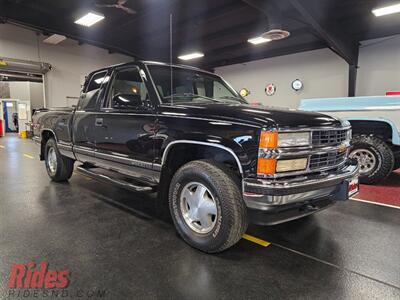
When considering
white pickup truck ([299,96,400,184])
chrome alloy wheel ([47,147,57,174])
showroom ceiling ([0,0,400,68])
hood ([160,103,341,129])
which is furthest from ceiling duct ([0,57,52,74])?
white pickup truck ([299,96,400,184])

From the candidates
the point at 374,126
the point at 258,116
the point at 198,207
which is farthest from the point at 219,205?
the point at 374,126

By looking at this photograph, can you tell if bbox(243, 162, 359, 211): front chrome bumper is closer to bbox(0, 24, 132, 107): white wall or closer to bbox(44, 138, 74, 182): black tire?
Answer: bbox(44, 138, 74, 182): black tire

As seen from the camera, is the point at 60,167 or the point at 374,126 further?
the point at 374,126

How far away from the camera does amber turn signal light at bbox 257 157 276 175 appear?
6.29 ft

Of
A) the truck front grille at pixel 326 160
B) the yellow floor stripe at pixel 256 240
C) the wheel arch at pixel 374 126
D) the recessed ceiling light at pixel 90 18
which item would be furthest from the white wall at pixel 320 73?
the yellow floor stripe at pixel 256 240

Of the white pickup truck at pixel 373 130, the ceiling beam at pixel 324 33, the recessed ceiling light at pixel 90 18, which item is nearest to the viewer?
the white pickup truck at pixel 373 130

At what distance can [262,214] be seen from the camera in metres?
2.00

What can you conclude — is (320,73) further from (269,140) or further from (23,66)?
(23,66)

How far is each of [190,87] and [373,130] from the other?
12.2 ft

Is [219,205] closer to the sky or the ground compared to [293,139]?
closer to the ground

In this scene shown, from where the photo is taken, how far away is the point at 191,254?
91.3 inches

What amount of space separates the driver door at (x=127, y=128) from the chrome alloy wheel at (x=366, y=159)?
4.01 metres

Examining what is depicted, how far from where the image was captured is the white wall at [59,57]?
11.4m

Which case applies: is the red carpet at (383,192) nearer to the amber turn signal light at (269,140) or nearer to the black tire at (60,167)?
the amber turn signal light at (269,140)
